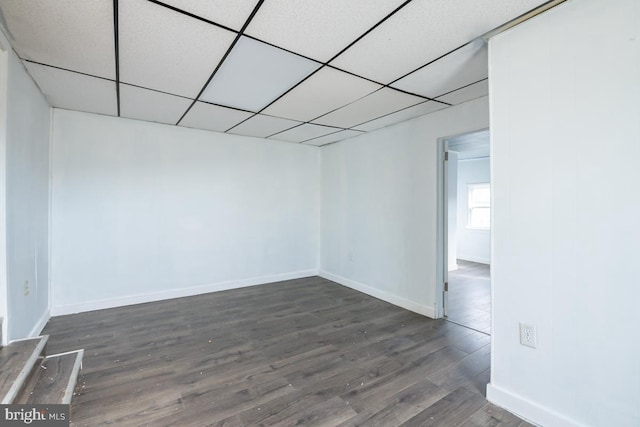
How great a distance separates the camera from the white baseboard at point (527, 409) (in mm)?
1642

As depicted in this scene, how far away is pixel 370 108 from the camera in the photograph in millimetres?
3223

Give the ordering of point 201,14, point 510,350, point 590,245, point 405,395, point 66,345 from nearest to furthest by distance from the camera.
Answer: point 590,245 → point 201,14 → point 510,350 → point 405,395 → point 66,345

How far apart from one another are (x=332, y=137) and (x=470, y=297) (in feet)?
10.7

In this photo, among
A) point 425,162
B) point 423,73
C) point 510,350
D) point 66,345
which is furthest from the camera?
point 425,162

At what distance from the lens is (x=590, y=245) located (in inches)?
60.6

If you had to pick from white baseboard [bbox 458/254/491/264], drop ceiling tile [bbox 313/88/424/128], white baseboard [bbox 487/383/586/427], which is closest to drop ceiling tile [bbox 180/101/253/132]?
→ drop ceiling tile [bbox 313/88/424/128]

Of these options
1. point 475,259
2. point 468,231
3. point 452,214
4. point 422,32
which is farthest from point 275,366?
point 468,231

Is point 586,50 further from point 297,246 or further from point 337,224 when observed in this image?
point 297,246

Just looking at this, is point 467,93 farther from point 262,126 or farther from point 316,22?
point 262,126

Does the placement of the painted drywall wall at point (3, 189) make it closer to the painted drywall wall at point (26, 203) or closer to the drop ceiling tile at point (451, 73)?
the painted drywall wall at point (26, 203)

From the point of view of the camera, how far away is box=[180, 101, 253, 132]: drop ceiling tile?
327 cm

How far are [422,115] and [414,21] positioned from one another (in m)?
1.89

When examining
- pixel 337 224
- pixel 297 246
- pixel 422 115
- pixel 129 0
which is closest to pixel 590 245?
pixel 422 115

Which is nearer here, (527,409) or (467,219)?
(527,409)
